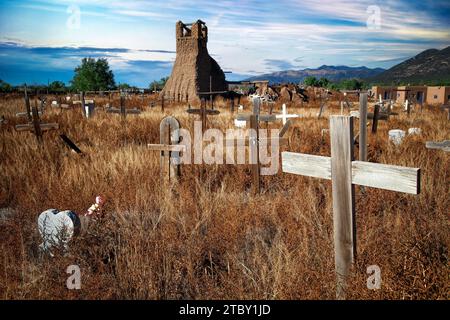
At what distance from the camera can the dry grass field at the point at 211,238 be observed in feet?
9.20

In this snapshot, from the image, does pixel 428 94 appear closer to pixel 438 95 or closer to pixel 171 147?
pixel 438 95

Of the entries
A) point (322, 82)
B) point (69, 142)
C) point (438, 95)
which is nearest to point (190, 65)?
point (69, 142)

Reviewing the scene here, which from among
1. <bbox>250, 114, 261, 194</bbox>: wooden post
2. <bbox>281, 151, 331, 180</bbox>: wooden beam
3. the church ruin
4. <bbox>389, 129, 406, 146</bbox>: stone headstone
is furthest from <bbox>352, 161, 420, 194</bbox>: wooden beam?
the church ruin

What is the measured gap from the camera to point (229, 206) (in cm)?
457

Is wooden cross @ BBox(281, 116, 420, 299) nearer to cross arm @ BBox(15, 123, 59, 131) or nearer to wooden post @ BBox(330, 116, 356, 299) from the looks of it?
wooden post @ BBox(330, 116, 356, 299)

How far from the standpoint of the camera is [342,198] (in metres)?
2.74

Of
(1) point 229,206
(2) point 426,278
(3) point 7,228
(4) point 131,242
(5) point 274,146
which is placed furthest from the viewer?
(5) point 274,146

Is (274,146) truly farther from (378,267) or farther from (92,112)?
(92,112)

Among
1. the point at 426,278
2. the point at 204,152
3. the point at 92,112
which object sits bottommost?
the point at 426,278

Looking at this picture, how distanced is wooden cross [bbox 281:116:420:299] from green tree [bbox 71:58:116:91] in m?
70.5

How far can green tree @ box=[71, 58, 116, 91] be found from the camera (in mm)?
68000

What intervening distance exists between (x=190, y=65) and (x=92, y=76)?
37.3m
